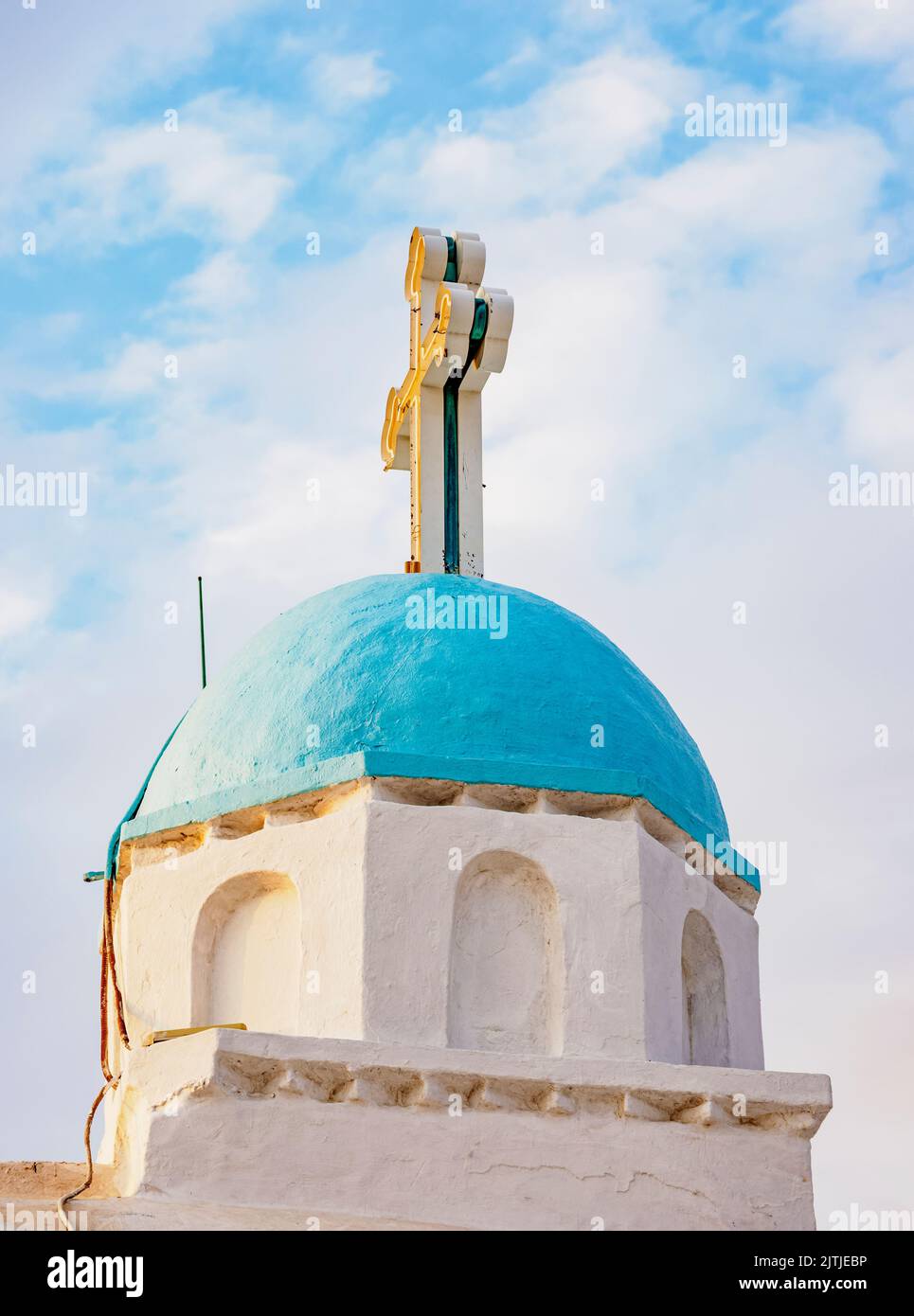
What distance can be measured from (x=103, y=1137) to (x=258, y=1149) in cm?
212

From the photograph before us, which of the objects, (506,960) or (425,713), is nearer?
(506,960)

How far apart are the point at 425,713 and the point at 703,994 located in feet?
7.85

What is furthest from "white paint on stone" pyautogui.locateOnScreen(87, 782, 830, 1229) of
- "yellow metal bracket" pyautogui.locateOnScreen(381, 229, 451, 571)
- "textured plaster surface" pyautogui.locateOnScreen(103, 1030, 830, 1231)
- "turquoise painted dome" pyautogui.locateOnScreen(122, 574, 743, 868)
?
"yellow metal bracket" pyautogui.locateOnScreen(381, 229, 451, 571)

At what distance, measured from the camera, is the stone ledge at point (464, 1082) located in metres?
11.7

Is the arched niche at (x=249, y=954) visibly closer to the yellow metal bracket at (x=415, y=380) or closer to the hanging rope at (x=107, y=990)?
the hanging rope at (x=107, y=990)

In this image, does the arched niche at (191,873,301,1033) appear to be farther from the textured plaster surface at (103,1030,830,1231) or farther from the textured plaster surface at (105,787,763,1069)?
the textured plaster surface at (103,1030,830,1231)

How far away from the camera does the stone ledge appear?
11672 millimetres

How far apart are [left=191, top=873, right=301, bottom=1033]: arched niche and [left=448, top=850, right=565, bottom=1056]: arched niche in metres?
0.90

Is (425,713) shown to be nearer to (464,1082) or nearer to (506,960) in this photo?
(506,960)

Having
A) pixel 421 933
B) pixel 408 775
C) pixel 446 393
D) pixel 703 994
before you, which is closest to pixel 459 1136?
pixel 421 933

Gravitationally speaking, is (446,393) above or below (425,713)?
above

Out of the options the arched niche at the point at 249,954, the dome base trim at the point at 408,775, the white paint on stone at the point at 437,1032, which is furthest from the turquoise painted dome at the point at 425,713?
the arched niche at the point at 249,954

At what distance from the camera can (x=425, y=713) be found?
13.0 m
